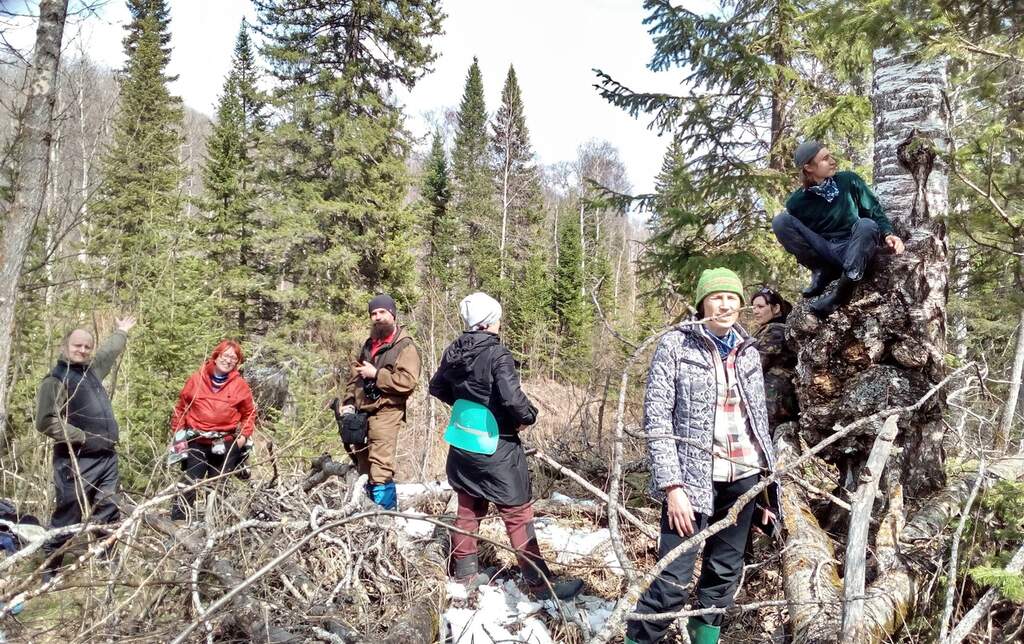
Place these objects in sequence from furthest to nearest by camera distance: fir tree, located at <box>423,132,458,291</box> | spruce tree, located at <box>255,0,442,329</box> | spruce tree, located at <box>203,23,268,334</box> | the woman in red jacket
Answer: fir tree, located at <box>423,132,458,291</box>
spruce tree, located at <box>203,23,268,334</box>
spruce tree, located at <box>255,0,442,329</box>
the woman in red jacket

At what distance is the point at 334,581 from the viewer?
3137 mm

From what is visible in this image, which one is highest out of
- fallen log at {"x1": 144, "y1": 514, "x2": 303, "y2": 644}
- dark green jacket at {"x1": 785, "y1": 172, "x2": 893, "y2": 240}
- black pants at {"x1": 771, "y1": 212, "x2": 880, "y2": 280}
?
dark green jacket at {"x1": 785, "y1": 172, "x2": 893, "y2": 240}

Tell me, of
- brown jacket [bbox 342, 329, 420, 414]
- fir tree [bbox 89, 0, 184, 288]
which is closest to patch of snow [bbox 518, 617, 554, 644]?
brown jacket [bbox 342, 329, 420, 414]

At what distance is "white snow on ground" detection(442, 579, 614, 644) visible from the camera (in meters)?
2.93

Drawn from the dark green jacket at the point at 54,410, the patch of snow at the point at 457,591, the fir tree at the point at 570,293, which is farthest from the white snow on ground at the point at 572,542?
the fir tree at the point at 570,293

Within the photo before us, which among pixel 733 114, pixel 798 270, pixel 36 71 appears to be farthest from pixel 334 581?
pixel 733 114

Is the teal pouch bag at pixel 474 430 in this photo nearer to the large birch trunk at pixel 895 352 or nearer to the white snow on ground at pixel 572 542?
the white snow on ground at pixel 572 542

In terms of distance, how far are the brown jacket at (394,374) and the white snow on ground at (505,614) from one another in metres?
1.60

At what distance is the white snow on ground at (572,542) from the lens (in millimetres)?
3774

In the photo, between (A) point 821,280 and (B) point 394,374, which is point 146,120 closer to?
(B) point 394,374

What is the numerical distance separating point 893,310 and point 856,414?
2.06ft

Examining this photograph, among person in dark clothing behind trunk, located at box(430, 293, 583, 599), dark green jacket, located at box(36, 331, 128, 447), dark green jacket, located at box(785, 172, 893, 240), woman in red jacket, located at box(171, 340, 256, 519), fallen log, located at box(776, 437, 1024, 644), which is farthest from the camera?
woman in red jacket, located at box(171, 340, 256, 519)

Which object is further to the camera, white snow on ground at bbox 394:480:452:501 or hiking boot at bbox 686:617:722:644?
white snow on ground at bbox 394:480:452:501

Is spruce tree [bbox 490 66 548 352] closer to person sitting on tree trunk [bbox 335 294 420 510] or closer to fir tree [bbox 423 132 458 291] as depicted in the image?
fir tree [bbox 423 132 458 291]
